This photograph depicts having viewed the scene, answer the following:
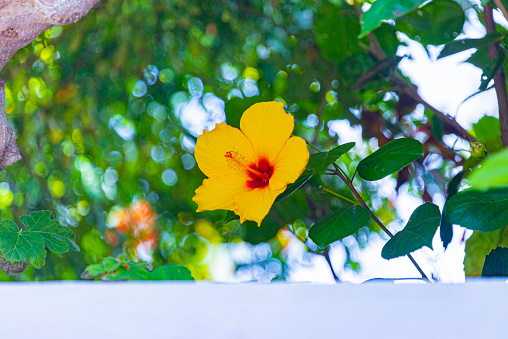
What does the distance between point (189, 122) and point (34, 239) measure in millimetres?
228

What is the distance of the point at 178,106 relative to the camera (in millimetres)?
579

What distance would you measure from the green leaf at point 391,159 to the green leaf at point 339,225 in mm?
39

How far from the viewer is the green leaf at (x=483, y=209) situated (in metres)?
0.41

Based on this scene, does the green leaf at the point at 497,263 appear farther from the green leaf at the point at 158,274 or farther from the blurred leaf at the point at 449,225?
the green leaf at the point at 158,274

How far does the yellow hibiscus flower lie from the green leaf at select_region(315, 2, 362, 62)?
129 millimetres

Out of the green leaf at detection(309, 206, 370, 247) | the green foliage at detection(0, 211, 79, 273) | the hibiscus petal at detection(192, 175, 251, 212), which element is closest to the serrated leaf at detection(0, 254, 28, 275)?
the green foliage at detection(0, 211, 79, 273)

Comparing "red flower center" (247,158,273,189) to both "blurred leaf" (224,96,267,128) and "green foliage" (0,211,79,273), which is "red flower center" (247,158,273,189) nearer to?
"blurred leaf" (224,96,267,128)

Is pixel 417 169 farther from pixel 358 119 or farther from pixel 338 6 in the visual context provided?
pixel 338 6

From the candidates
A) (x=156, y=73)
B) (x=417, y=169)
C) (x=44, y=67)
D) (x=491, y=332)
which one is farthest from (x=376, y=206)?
(x=44, y=67)

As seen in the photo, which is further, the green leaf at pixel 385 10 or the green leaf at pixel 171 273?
the green leaf at pixel 171 273

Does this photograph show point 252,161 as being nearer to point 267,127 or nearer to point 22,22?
point 267,127

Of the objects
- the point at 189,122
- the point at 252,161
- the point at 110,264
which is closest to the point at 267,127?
the point at 252,161

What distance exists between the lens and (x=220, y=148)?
478mm

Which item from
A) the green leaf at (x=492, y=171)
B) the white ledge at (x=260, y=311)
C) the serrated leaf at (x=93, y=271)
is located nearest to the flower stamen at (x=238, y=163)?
the white ledge at (x=260, y=311)
